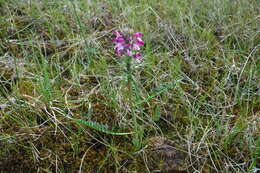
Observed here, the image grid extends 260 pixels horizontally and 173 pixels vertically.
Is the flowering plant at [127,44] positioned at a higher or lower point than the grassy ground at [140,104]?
higher

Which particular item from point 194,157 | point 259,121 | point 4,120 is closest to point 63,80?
point 4,120

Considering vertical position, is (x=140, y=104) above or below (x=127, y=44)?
below

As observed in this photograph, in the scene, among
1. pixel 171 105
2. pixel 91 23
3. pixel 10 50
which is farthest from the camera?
pixel 91 23

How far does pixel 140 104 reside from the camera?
1530 mm

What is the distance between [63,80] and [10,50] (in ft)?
1.67

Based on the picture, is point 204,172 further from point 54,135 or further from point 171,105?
point 54,135

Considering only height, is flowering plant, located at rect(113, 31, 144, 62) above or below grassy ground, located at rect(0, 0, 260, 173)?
above

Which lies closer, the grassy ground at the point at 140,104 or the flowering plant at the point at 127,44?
the flowering plant at the point at 127,44

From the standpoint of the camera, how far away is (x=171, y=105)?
5.17 feet

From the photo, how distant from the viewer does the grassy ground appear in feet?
4.37

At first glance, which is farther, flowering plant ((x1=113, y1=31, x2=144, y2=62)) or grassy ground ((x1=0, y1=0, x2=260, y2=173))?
grassy ground ((x1=0, y1=0, x2=260, y2=173))

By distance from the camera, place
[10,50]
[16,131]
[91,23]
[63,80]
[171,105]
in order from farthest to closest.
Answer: [91,23]
[10,50]
[63,80]
[171,105]
[16,131]

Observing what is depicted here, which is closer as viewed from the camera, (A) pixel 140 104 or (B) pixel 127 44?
(B) pixel 127 44

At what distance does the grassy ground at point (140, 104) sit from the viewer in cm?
133
